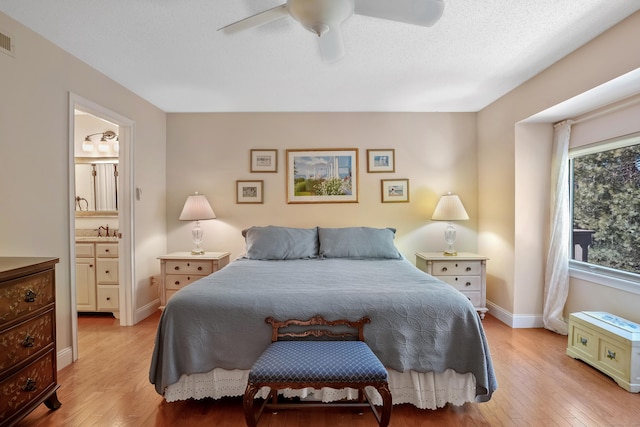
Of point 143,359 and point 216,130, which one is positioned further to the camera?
point 216,130

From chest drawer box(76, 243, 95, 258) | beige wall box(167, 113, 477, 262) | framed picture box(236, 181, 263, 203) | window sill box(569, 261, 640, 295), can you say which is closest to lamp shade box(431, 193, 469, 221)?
beige wall box(167, 113, 477, 262)

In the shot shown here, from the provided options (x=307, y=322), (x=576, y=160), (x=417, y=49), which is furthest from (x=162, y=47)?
(x=576, y=160)

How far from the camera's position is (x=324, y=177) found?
3953 mm

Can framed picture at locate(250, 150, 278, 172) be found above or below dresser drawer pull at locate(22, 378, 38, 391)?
above

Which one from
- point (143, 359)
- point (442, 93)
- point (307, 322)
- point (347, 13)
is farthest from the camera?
point (442, 93)

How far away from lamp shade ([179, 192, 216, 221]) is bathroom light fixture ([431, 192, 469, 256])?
8.31 feet

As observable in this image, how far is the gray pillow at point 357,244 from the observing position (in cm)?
326

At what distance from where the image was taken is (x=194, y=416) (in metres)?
1.86

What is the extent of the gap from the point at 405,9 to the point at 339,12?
32 cm

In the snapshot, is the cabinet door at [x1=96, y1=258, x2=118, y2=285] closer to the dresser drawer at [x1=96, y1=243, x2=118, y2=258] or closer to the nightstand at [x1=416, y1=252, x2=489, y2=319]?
the dresser drawer at [x1=96, y1=243, x2=118, y2=258]

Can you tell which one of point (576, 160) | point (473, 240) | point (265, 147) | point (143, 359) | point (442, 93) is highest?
point (442, 93)

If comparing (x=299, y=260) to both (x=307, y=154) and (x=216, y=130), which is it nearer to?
(x=307, y=154)

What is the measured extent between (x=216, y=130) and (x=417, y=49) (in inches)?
98.8

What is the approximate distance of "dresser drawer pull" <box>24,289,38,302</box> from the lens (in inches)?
67.2
